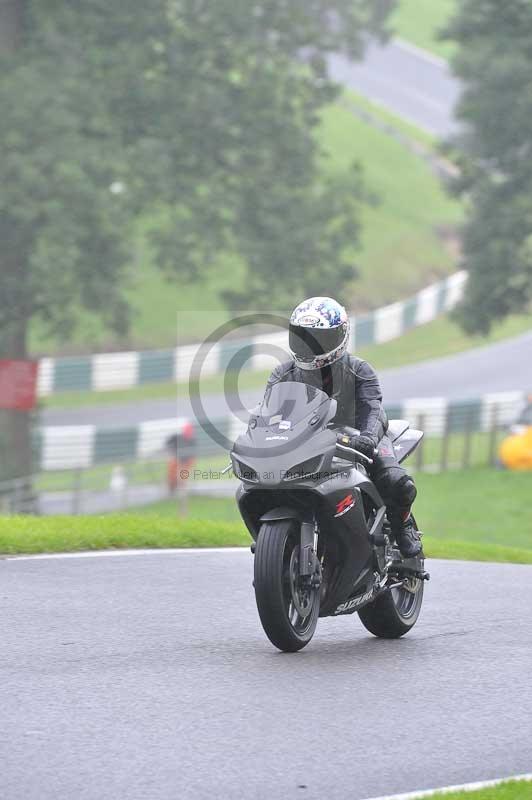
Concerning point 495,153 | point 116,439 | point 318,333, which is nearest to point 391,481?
point 318,333

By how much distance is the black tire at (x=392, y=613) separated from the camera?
8.02 m

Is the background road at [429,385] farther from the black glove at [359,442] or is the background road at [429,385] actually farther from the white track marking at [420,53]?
the black glove at [359,442]

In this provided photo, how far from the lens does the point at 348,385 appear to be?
25.6 ft

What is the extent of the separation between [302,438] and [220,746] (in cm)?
193

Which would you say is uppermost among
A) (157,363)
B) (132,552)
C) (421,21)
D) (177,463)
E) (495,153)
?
(421,21)

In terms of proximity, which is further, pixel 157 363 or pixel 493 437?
pixel 157 363

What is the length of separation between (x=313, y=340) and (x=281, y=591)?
1.34m

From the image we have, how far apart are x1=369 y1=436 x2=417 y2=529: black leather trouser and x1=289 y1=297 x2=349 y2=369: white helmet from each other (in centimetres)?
67

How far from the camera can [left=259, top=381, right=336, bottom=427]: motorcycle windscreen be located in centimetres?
730

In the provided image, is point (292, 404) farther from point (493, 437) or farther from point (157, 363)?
point (157, 363)

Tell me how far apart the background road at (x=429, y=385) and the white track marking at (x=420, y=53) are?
2434 centimetres

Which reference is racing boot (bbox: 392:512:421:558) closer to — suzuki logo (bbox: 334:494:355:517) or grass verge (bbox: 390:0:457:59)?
suzuki logo (bbox: 334:494:355:517)

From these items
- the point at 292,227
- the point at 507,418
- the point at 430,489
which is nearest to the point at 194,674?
the point at 430,489

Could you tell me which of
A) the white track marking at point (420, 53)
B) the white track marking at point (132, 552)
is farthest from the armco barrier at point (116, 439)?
the white track marking at point (420, 53)
